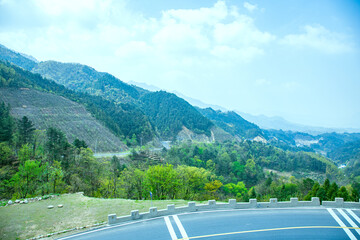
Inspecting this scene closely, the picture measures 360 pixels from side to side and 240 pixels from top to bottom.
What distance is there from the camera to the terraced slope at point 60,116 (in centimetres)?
7244

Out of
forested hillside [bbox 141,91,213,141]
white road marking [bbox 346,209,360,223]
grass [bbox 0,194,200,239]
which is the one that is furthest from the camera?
forested hillside [bbox 141,91,213,141]

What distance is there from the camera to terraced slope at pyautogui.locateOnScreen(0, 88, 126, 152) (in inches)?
2852

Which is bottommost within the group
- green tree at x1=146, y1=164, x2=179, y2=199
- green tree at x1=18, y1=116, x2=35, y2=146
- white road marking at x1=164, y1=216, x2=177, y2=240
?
green tree at x1=146, y1=164, x2=179, y2=199

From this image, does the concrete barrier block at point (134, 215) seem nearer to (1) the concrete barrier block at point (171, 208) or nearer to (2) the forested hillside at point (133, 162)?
(1) the concrete barrier block at point (171, 208)

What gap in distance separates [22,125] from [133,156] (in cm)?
3200

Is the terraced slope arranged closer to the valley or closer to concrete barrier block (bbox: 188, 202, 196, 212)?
the valley

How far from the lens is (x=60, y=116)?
79.9m

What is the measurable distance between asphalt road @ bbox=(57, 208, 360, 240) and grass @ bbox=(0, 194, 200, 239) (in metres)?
3.10

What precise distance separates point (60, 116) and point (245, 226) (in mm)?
78426

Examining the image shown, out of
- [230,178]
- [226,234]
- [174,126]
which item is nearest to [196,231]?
[226,234]

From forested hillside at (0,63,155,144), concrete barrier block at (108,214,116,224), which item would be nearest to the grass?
concrete barrier block at (108,214,116,224)

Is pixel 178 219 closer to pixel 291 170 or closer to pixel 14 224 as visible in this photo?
pixel 14 224

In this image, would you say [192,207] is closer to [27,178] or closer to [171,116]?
[27,178]

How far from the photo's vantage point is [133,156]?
71.2 m
